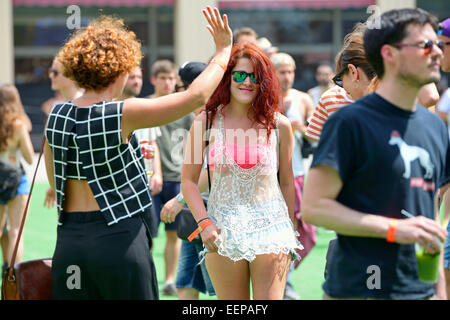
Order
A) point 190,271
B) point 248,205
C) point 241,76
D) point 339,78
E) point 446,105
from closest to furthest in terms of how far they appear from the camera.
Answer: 1. point 248,205
2. point 241,76
3. point 339,78
4. point 446,105
5. point 190,271

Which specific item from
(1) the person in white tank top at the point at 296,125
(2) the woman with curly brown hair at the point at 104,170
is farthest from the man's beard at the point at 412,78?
(1) the person in white tank top at the point at 296,125

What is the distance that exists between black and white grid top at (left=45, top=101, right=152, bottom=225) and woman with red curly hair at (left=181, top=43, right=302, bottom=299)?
2.37ft

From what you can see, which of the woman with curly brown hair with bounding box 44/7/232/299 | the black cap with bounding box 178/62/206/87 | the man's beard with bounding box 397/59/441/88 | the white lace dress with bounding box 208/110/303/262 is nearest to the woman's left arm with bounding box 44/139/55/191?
the woman with curly brown hair with bounding box 44/7/232/299

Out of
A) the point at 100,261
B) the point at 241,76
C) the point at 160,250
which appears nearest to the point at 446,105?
the point at 241,76

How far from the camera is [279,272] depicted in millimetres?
4293

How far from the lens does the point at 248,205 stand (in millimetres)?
4336

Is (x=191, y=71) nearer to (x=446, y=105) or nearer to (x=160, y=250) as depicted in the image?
(x=446, y=105)

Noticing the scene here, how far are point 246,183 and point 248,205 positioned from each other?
0.13 metres

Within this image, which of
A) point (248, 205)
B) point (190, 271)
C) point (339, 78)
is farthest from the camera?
point (190, 271)

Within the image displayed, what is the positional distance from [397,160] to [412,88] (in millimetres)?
307

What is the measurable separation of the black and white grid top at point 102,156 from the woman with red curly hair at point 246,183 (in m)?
0.72

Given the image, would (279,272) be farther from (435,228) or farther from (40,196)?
(40,196)

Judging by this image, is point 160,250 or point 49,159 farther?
point 160,250
